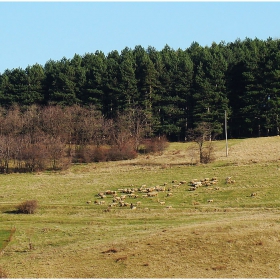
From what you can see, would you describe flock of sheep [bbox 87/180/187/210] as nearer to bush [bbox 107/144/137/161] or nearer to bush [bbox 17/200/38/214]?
bush [bbox 17/200/38/214]

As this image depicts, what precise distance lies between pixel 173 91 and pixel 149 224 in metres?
68.7

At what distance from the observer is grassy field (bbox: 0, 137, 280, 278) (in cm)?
3173

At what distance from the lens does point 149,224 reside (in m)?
43.9

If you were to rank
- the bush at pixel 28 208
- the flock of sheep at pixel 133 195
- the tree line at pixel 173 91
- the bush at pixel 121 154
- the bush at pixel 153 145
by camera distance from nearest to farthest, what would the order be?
the bush at pixel 28 208
the flock of sheep at pixel 133 195
the bush at pixel 121 154
the bush at pixel 153 145
the tree line at pixel 173 91

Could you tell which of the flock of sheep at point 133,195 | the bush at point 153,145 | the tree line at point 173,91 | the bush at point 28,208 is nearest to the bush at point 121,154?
the bush at point 153,145

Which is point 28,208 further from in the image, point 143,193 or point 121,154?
point 121,154

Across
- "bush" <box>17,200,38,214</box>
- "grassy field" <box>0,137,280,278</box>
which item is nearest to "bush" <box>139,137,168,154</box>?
"grassy field" <box>0,137,280,278</box>

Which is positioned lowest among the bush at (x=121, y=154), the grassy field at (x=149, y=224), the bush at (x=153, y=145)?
the grassy field at (x=149, y=224)

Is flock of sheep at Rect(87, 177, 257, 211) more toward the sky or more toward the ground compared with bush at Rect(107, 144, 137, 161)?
more toward the ground

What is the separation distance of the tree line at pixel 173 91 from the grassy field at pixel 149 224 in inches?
925

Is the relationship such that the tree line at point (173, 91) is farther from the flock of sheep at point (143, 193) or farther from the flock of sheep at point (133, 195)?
the flock of sheep at point (133, 195)

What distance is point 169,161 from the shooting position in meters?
80.3

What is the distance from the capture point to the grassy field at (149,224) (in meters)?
31.7

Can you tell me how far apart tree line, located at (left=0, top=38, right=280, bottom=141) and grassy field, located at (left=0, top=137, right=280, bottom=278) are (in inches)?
925
